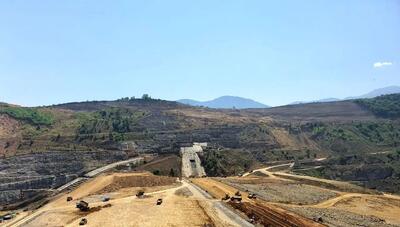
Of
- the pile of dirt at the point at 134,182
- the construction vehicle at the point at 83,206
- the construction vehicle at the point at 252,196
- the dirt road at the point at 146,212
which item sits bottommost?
the construction vehicle at the point at 252,196

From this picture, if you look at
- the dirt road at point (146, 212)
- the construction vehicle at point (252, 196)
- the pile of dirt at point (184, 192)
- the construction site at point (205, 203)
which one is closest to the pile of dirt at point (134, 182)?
→ the construction site at point (205, 203)

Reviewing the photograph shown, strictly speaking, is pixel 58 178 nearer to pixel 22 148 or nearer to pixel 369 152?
pixel 22 148

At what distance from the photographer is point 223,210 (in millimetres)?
79562

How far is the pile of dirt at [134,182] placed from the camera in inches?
4256

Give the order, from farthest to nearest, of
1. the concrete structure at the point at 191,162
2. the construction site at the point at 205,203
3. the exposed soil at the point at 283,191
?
the concrete structure at the point at 191,162
the exposed soil at the point at 283,191
the construction site at the point at 205,203

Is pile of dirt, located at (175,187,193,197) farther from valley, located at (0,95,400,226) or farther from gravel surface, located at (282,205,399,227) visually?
gravel surface, located at (282,205,399,227)

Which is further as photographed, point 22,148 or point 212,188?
point 22,148

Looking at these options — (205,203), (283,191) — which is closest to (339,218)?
(205,203)

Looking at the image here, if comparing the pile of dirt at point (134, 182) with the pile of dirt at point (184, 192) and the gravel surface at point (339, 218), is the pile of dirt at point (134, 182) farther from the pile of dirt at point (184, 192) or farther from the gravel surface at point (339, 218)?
the gravel surface at point (339, 218)

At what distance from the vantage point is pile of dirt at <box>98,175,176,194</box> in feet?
355

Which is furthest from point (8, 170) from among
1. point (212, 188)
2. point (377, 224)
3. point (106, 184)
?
point (377, 224)

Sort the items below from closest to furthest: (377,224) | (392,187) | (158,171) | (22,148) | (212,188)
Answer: (377,224), (212,188), (158,171), (392,187), (22,148)

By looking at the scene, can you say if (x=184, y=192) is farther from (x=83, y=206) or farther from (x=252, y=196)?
(x=83, y=206)

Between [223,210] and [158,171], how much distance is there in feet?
197
